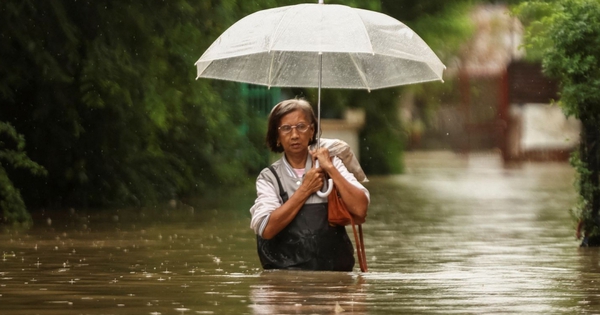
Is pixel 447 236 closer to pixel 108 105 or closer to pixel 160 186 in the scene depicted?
pixel 108 105

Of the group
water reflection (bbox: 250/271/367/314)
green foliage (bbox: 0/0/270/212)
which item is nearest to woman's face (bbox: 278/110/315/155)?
water reflection (bbox: 250/271/367/314)

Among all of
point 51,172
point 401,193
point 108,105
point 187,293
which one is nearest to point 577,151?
point 187,293

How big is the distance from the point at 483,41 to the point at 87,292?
5550cm

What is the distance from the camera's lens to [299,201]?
8.96 meters

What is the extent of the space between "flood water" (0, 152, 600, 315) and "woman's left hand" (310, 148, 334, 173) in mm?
692

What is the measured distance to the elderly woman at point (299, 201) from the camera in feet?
29.4

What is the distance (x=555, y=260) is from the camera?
12.4 meters

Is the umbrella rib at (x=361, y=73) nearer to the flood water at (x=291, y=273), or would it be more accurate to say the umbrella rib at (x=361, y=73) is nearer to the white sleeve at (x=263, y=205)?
the flood water at (x=291, y=273)

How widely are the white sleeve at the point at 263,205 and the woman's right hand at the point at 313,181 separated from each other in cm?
25

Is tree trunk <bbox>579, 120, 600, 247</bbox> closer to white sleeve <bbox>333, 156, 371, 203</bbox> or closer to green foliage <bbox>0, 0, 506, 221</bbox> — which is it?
white sleeve <bbox>333, 156, 371, 203</bbox>

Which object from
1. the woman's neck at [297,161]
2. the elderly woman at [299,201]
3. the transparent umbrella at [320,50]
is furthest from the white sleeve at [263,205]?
the transparent umbrella at [320,50]

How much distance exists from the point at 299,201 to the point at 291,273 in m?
0.50

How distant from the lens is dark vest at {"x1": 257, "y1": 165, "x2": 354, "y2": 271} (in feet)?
29.7

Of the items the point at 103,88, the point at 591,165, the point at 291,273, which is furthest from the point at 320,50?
the point at 103,88
